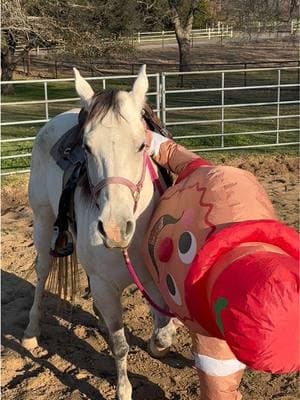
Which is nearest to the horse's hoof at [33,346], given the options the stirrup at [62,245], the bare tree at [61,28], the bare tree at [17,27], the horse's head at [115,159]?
the stirrup at [62,245]

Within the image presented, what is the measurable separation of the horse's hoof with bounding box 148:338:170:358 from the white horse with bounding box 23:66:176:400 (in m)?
0.04

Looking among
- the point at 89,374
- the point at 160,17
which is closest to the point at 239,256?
the point at 89,374

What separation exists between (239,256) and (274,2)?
51.0ft

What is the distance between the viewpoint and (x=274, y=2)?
1557cm

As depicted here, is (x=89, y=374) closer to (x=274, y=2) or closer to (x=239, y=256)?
(x=239, y=256)

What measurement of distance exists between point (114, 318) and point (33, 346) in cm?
102

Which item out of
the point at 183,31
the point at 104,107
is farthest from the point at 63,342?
the point at 183,31

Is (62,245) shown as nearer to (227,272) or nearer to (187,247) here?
(187,247)

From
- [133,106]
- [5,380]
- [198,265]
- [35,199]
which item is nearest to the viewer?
[198,265]

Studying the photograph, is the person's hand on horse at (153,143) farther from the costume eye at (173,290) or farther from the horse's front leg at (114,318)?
the costume eye at (173,290)

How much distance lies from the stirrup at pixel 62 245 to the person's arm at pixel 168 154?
83 cm

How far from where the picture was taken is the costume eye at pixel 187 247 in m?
1.81

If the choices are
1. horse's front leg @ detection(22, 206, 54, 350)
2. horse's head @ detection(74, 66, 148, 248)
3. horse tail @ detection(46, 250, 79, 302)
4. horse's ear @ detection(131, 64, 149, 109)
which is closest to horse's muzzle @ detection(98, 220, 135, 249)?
horse's head @ detection(74, 66, 148, 248)

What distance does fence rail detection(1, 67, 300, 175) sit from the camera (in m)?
8.34
